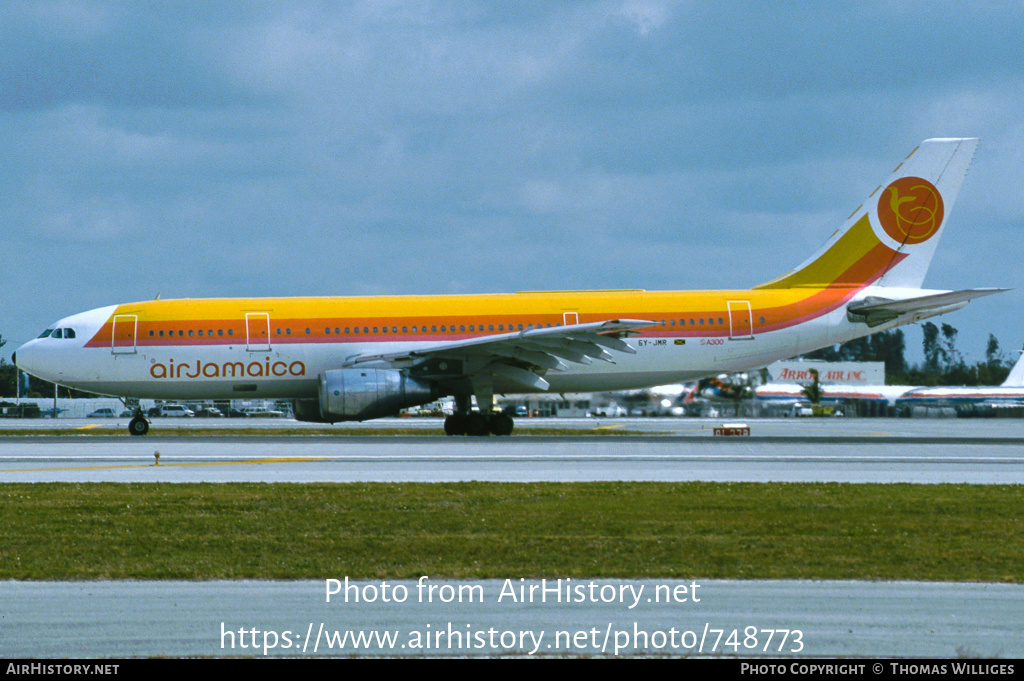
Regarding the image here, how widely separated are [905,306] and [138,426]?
21.6 metres

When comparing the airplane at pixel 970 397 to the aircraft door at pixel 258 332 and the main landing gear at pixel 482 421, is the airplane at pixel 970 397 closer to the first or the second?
the main landing gear at pixel 482 421

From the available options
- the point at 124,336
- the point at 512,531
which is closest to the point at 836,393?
the point at 124,336

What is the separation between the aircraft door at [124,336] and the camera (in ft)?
95.1

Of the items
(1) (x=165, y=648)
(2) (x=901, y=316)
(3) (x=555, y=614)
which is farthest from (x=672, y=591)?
(2) (x=901, y=316)

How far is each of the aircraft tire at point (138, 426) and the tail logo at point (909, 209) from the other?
21.9 meters

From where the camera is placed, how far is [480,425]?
28.4 meters

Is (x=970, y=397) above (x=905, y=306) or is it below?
below

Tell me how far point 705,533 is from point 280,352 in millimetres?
19914

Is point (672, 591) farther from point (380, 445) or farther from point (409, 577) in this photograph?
point (380, 445)

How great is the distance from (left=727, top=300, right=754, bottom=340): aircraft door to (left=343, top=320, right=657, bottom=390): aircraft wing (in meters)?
3.33

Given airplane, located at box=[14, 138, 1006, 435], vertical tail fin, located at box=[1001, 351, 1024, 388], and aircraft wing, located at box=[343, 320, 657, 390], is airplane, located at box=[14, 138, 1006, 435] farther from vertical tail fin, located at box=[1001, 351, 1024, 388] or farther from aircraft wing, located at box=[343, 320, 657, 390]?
vertical tail fin, located at box=[1001, 351, 1024, 388]

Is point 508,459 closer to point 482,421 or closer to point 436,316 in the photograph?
point 482,421

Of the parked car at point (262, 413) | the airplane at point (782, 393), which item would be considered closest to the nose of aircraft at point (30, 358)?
the parked car at point (262, 413)

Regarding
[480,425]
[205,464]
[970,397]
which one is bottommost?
[970,397]
